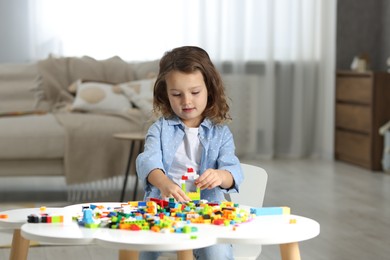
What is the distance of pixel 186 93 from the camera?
7.05ft

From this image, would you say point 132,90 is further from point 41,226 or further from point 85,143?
point 41,226

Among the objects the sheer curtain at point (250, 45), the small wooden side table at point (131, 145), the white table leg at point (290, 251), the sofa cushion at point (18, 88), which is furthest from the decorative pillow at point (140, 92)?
the white table leg at point (290, 251)

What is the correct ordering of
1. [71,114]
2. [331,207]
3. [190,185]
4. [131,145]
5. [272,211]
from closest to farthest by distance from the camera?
[272,211] < [190,185] < [331,207] < [131,145] < [71,114]

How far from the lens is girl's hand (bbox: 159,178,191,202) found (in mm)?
1915

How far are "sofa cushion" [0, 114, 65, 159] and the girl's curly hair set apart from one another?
88.9 inches

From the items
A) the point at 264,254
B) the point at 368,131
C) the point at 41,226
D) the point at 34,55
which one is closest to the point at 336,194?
the point at 368,131

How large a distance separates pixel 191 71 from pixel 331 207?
2.40 meters

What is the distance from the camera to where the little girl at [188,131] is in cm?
213

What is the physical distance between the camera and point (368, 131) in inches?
234

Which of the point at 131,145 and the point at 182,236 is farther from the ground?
the point at 182,236

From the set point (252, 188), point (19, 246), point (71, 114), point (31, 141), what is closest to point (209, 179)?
point (252, 188)

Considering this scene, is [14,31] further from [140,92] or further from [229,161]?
[229,161]

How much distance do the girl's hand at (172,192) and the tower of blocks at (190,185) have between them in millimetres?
35

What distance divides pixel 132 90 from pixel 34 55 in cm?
141
